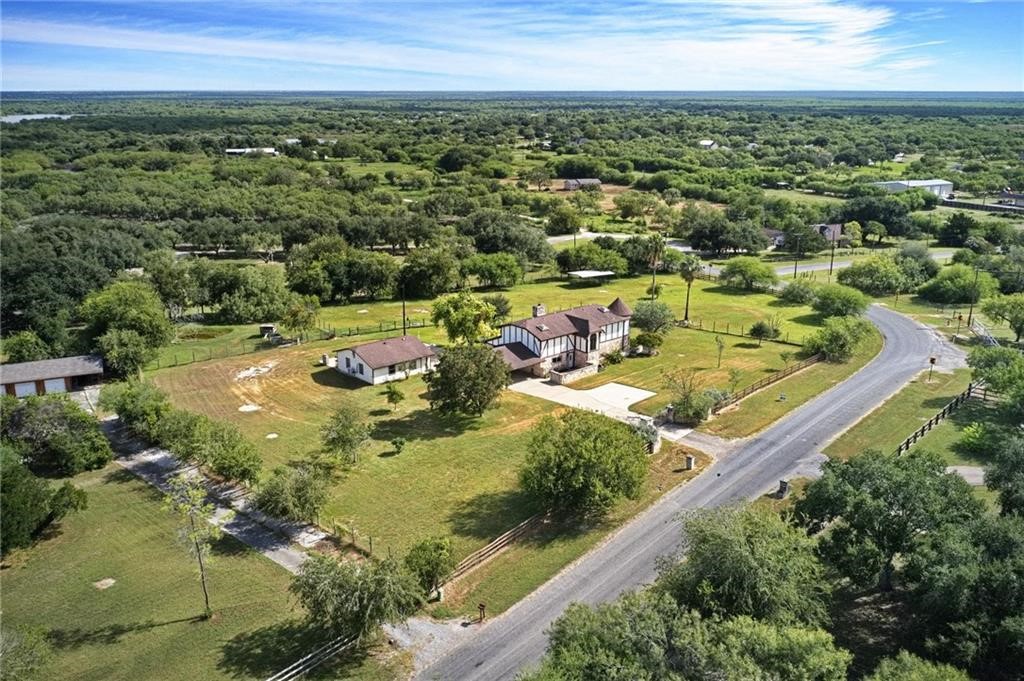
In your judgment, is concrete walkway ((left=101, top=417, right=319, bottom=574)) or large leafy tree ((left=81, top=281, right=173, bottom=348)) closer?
concrete walkway ((left=101, top=417, right=319, bottom=574))

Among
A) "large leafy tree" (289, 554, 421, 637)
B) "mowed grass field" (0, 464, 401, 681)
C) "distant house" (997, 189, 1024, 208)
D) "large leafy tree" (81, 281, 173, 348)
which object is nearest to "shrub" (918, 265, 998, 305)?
"distant house" (997, 189, 1024, 208)

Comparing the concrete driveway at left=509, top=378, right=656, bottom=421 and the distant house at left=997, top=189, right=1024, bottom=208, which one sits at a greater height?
the distant house at left=997, top=189, right=1024, bottom=208

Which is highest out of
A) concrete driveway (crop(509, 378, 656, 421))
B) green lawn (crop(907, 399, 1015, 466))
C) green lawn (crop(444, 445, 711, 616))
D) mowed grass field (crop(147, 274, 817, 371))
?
mowed grass field (crop(147, 274, 817, 371))

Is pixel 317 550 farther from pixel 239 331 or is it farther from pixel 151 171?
pixel 151 171

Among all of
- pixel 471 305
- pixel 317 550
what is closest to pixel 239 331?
pixel 471 305

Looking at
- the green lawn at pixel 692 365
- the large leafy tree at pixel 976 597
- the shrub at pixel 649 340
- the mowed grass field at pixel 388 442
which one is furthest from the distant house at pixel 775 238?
the large leafy tree at pixel 976 597

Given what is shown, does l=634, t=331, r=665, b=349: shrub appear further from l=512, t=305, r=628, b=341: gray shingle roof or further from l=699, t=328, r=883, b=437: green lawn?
l=699, t=328, r=883, b=437: green lawn
